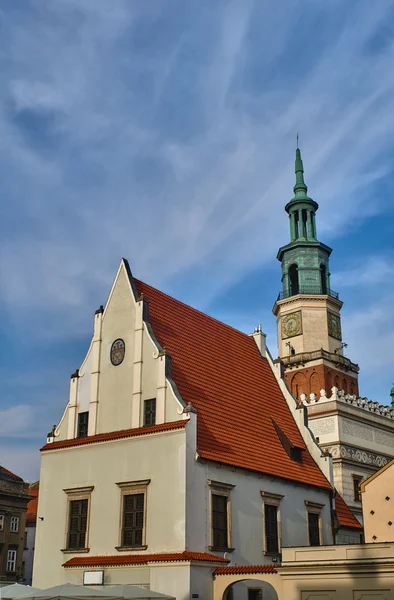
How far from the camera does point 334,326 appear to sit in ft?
188

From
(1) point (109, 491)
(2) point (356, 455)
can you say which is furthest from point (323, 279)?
(1) point (109, 491)

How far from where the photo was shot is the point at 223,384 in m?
30.3

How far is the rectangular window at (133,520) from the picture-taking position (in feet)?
83.6

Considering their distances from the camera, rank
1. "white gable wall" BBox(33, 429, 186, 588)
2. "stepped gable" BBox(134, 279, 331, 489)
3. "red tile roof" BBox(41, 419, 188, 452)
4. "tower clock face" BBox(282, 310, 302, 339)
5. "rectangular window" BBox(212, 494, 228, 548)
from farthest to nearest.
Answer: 1. "tower clock face" BBox(282, 310, 302, 339)
2. "stepped gable" BBox(134, 279, 331, 489)
3. "red tile roof" BBox(41, 419, 188, 452)
4. "rectangular window" BBox(212, 494, 228, 548)
5. "white gable wall" BBox(33, 429, 186, 588)

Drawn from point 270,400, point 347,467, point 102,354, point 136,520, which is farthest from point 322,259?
point 136,520

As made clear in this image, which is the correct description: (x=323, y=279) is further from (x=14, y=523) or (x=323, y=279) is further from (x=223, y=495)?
(x=223, y=495)

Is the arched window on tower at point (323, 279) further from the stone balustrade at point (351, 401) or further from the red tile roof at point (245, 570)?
the red tile roof at point (245, 570)

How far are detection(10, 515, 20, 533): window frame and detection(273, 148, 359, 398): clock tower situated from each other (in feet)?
77.4

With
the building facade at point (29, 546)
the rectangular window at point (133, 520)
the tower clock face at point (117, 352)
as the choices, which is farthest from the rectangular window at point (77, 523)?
the building facade at point (29, 546)

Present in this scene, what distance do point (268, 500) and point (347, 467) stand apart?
13.3m

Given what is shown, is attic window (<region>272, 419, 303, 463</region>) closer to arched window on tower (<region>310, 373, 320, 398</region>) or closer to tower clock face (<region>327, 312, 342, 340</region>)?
arched window on tower (<region>310, 373, 320, 398</region>)

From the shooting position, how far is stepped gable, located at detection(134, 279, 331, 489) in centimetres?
2750

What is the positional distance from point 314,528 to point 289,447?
3.57 m

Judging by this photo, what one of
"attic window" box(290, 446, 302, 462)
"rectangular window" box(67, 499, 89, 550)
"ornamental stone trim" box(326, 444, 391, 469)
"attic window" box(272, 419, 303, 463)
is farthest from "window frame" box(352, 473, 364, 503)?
"rectangular window" box(67, 499, 89, 550)
